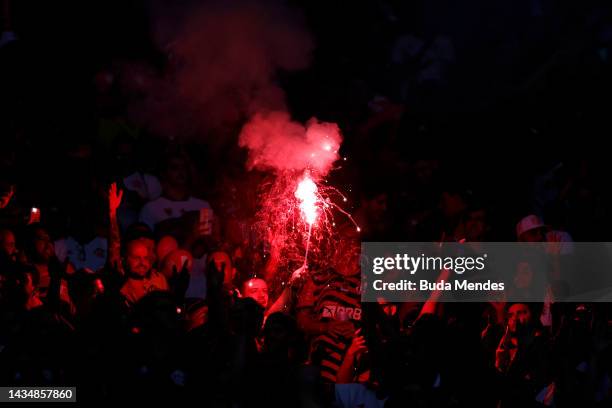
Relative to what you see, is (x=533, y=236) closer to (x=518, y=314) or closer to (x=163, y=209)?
(x=518, y=314)

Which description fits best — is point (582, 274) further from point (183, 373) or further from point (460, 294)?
point (183, 373)

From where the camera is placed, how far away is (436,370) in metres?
6.43

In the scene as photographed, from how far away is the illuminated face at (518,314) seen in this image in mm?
7309

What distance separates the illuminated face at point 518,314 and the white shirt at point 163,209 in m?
2.94

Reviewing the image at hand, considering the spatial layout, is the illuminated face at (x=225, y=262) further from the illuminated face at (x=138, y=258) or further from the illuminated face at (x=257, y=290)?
the illuminated face at (x=138, y=258)

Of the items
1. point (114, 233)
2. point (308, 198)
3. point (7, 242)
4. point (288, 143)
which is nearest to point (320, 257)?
point (308, 198)

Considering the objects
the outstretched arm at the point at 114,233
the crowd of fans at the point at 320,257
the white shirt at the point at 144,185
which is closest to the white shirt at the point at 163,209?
the crowd of fans at the point at 320,257

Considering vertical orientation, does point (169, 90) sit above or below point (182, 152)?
above

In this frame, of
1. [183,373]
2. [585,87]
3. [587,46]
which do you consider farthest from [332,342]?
[587,46]

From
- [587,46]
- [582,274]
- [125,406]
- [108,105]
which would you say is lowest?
[125,406]

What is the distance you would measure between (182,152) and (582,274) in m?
3.59

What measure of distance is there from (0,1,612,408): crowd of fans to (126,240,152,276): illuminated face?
0.6 inches

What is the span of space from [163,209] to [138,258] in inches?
41.7

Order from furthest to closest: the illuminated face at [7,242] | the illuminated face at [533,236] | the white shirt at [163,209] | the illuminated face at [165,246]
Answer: the white shirt at [163,209] → the illuminated face at [533,236] → the illuminated face at [165,246] → the illuminated face at [7,242]
